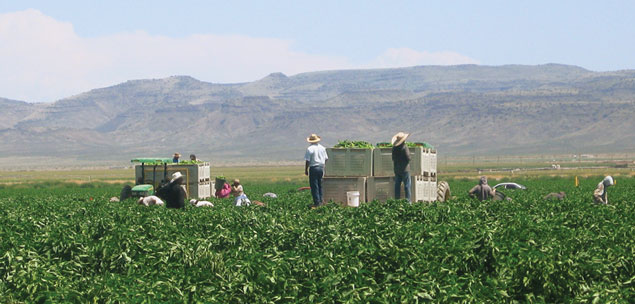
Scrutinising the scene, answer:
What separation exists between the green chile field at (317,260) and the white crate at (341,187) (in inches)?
271

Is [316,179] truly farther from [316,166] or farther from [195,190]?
[195,190]

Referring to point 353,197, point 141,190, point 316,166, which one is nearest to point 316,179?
point 316,166

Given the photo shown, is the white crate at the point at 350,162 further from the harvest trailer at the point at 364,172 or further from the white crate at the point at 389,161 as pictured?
the white crate at the point at 389,161

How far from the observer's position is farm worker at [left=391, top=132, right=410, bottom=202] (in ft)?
75.2

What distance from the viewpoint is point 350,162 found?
23922mm

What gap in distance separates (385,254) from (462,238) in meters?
1.54

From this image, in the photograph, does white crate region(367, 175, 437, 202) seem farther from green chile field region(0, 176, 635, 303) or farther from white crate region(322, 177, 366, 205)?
green chile field region(0, 176, 635, 303)

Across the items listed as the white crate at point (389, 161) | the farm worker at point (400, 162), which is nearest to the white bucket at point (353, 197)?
the farm worker at point (400, 162)

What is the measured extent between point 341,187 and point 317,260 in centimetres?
1298

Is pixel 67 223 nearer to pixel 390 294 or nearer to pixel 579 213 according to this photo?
pixel 390 294

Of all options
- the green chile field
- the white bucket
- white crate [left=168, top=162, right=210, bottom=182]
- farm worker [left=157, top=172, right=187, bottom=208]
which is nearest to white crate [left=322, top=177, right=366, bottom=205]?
the white bucket

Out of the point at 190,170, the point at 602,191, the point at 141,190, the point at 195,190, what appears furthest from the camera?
the point at 190,170

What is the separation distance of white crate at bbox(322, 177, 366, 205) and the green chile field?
6.88 m

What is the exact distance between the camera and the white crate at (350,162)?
78.3 feet
